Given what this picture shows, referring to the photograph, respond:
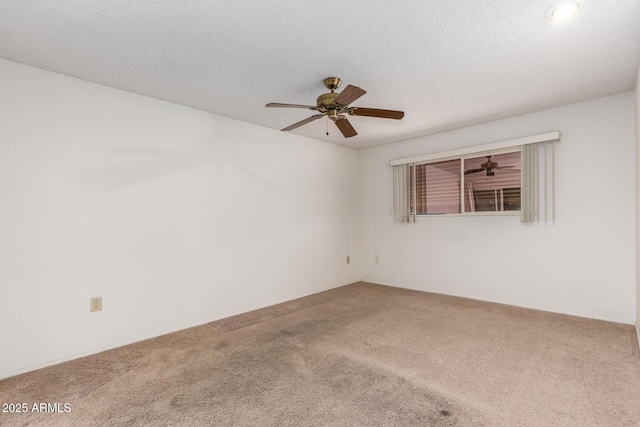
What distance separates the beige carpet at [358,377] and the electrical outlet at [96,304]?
0.37 metres

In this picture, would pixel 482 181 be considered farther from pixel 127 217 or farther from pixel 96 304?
pixel 96 304

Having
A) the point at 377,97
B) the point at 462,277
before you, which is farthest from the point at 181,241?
the point at 462,277

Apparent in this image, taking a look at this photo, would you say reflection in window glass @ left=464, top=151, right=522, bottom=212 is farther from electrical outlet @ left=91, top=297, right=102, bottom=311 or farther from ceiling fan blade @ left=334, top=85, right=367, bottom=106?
electrical outlet @ left=91, top=297, right=102, bottom=311

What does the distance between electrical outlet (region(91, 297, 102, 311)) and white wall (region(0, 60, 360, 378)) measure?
0.13 ft

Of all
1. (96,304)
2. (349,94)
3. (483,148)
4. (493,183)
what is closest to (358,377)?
(349,94)

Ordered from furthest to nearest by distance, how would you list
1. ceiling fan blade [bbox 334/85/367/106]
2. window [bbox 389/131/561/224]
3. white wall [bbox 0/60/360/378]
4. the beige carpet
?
window [bbox 389/131/561/224], white wall [bbox 0/60/360/378], ceiling fan blade [bbox 334/85/367/106], the beige carpet

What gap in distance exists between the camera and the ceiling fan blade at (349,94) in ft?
6.72

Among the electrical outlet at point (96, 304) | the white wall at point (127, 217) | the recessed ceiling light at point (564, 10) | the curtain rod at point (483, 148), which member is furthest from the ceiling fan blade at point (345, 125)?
the electrical outlet at point (96, 304)

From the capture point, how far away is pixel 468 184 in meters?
3.94

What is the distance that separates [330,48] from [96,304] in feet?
8.73

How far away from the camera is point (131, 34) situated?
74.6 inches

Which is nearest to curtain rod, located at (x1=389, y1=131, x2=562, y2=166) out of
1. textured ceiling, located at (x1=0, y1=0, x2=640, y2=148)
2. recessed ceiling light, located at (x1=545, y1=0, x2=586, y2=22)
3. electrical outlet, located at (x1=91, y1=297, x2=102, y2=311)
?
textured ceiling, located at (x1=0, y1=0, x2=640, y2=148)

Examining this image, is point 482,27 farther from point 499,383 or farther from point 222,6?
point 499,383

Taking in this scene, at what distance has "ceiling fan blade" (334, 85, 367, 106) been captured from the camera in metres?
2.05
